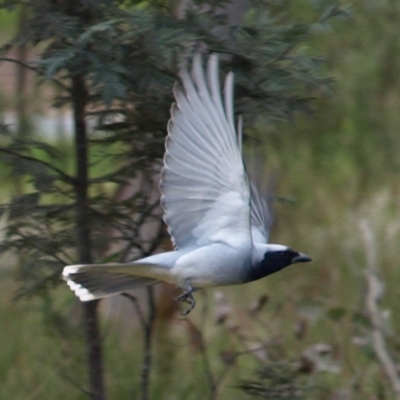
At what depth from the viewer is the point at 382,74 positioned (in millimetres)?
5996

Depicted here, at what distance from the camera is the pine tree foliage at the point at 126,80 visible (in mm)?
3018

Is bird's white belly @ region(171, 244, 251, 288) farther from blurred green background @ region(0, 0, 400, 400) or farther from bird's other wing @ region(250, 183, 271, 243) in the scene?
blurred green background @ region(0, 0, 400, 400)

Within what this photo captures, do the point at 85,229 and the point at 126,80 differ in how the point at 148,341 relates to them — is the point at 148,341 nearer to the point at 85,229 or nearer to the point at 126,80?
the point at 85,229

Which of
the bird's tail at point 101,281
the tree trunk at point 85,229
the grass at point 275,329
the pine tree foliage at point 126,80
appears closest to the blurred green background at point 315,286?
the grass at point 275,329

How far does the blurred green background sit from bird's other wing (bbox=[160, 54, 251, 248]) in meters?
0.48

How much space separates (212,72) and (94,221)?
837 millimetres

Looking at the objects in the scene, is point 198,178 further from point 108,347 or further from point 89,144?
point 108,347

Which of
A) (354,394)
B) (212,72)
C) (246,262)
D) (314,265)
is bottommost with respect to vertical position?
(354,394)

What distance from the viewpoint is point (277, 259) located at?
10.5 feet

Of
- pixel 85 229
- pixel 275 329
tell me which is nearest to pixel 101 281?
pixel 85 229

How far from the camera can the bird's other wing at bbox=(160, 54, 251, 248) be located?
9.92 ft

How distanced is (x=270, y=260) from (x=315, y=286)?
7.23 feet

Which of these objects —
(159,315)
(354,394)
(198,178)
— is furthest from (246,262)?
(159,315)

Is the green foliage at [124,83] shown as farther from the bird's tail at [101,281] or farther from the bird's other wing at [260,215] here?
the bird's other wing at [260,215]
